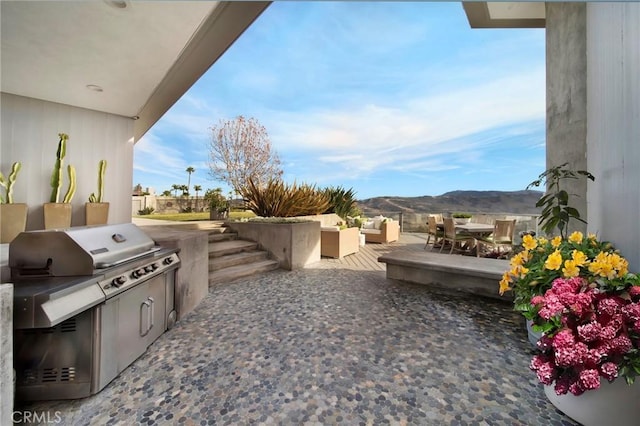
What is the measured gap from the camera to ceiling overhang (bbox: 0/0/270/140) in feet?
7.61

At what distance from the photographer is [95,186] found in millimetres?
4922

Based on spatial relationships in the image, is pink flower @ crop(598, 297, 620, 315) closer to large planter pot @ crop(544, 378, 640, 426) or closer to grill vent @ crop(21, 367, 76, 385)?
large planter pot @ crop(544, 378, 640, 426)

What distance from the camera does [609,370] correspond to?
47.8 inches

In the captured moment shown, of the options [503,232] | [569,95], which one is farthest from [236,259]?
[503,232]

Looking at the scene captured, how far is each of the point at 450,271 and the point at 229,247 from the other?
3.71 meters

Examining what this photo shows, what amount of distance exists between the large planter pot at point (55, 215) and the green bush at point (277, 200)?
341 cm

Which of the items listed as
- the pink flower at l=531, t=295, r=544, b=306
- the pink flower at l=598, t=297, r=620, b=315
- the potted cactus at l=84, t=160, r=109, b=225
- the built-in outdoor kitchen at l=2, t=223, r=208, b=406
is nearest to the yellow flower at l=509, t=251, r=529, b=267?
the pink flower at l=531, t=295, r=544, b=306

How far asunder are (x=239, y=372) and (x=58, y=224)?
4480 mm

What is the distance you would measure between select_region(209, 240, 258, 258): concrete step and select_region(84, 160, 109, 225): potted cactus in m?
2.05

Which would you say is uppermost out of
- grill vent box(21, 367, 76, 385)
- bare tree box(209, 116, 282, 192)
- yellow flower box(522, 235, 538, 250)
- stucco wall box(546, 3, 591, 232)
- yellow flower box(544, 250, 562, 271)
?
bare tree box(209, 116, 282, 192)

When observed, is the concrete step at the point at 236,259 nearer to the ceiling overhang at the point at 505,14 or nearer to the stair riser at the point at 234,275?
the stair riser at the point at 234,275

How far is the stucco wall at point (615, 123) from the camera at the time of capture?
1734 millimetres

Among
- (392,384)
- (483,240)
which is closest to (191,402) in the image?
(392,384)

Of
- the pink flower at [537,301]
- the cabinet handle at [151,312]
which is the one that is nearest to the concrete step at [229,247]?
the cabinet handle at [151,312]
